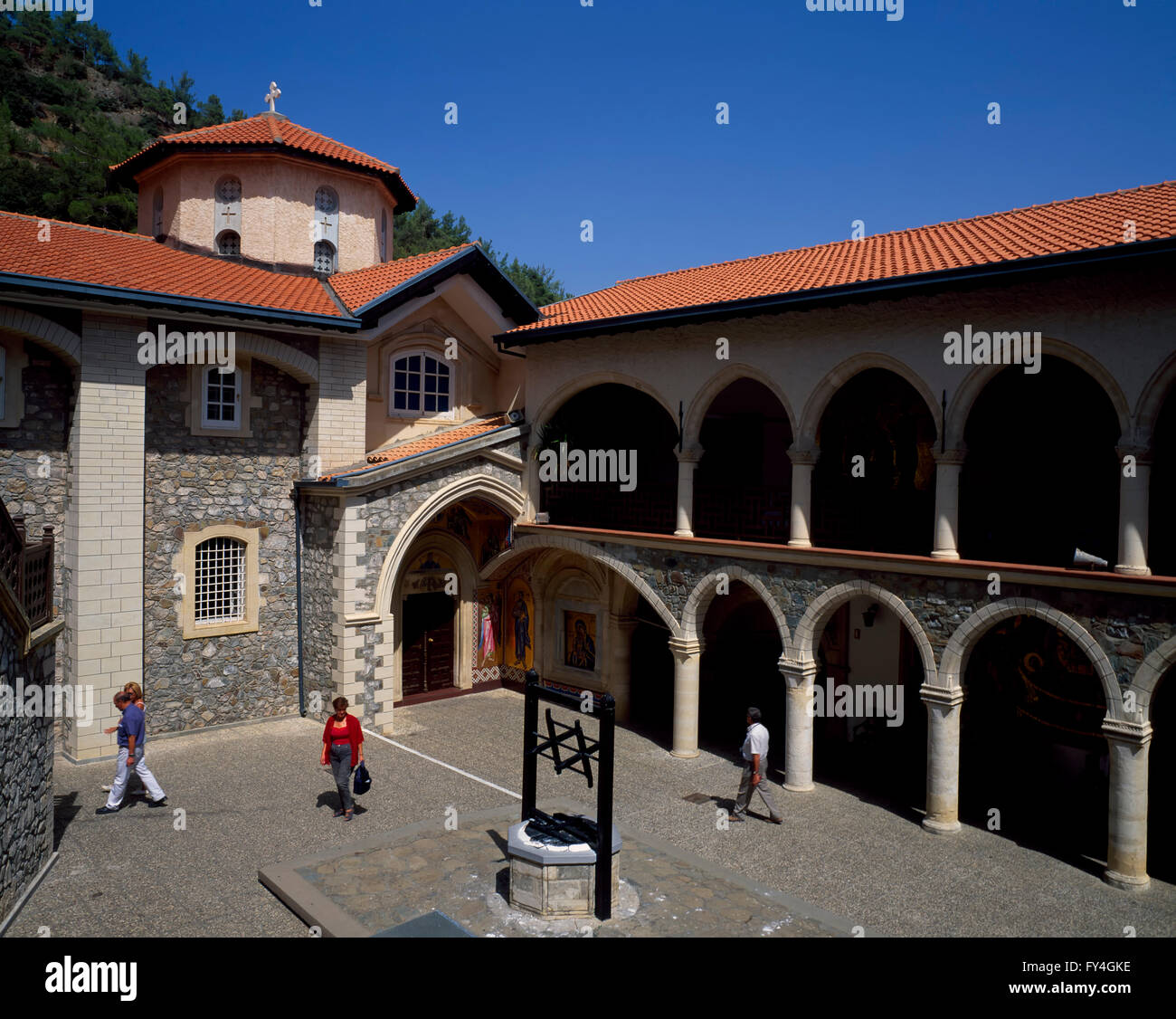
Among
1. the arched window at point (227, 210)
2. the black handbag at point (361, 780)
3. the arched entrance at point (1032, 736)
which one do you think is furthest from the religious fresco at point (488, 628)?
the arched entrance at point (1032, 736)

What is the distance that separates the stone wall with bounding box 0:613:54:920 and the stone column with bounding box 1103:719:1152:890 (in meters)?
12.0

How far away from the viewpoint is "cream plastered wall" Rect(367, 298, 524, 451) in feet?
60.3

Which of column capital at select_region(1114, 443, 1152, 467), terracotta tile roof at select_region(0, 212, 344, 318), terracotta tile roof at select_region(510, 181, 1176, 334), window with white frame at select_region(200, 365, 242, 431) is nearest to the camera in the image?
column capital at select_region(1114, 443, 1152, 467)

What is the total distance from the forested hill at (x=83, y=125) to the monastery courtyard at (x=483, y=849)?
23909mm

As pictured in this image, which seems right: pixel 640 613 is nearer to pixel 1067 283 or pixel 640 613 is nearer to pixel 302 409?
pixel 302 409

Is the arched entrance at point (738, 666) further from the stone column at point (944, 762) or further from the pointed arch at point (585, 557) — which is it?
the stone column at point (944, 762)

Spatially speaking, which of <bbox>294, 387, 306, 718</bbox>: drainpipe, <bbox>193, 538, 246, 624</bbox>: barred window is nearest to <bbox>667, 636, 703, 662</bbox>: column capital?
<bbox>294, 387, 306, 718</bbox>: drainpipe

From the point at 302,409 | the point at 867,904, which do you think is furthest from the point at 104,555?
the point at 867,904

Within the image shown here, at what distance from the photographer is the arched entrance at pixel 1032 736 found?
13.6 meters

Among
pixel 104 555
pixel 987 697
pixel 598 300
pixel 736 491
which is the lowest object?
pixel 987 697

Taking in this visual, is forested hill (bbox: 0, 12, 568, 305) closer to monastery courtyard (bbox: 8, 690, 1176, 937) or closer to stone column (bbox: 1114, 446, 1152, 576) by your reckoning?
monastery courtyard (bbox: 8, 690, 1176, 937)
